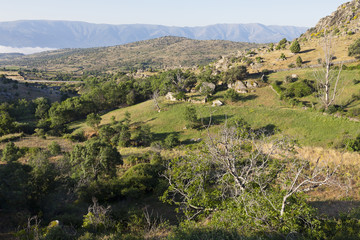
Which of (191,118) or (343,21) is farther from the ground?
(343,21)

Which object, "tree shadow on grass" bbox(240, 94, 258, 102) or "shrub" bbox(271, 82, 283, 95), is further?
"tree shadow on grass" bbox(240, 94, 258, 102)

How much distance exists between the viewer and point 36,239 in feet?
32.5

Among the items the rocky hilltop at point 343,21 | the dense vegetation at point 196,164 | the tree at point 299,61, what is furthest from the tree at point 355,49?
the rocky hilltop at point 343,21

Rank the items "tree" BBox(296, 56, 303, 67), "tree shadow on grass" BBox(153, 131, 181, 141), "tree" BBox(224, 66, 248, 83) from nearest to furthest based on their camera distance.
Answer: "tree shadow on grass" BBox(153, 131, 181, 141) → "tree" BBox(224, 66, 248, 83) → "tree" BBox(296, 56, 303, 67)

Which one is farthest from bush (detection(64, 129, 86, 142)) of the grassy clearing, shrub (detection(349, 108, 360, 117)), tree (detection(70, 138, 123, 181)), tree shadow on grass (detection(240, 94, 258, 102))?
shrub (detection(349, 108, 360, 117))

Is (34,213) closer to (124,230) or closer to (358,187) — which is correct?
(124,230)

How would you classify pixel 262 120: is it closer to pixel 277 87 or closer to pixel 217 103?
pixel 217 103

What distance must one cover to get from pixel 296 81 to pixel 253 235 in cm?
5214

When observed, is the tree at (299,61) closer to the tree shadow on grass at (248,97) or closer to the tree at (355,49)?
the tree at (355,49)

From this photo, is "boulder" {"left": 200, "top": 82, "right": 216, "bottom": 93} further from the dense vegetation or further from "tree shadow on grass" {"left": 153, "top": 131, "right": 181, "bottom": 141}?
"tree shadow on grass" {"left": 153, "top": 131, "right": 181, "bottom": 141}

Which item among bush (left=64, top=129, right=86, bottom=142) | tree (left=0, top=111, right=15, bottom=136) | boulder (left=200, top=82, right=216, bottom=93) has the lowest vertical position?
bush (left=64, top=129, right=86, bottom=142)

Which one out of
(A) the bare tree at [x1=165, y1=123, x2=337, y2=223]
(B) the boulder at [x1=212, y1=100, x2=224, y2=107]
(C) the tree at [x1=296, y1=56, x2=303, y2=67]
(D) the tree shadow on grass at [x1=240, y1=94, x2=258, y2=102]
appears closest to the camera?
(A) the bare tree at [x1=165, y1=123, x2=337, y2=223]

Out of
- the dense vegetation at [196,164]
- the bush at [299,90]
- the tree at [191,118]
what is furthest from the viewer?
the bush at [299,90]

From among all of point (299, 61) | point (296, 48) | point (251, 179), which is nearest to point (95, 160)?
point (251, 179)
